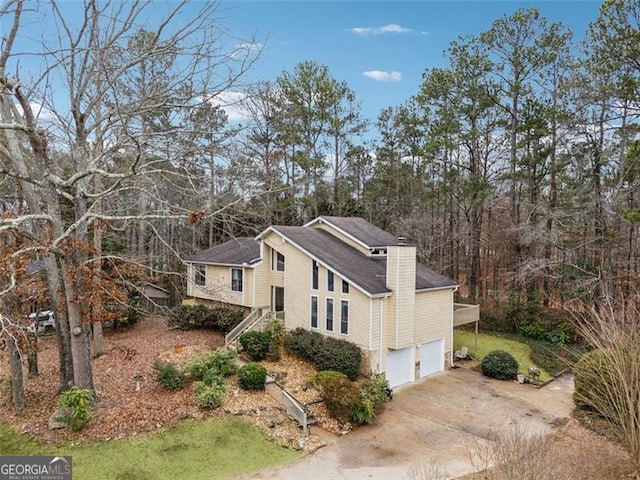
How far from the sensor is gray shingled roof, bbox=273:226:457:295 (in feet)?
51.4

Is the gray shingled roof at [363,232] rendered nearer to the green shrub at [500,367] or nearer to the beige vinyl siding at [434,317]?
the beige vinyl siding at [434,317]

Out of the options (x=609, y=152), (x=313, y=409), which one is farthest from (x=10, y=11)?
(x=609, y=152)

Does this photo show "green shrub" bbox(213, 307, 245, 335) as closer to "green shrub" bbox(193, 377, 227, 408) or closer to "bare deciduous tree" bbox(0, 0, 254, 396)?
"green shrub" bbox(193, 377, 227, 408)

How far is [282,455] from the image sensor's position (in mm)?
10508

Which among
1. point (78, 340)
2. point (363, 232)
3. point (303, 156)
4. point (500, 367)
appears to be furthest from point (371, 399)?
point (303, 156)

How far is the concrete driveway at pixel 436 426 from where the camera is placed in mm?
9969

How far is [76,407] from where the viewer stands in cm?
1066

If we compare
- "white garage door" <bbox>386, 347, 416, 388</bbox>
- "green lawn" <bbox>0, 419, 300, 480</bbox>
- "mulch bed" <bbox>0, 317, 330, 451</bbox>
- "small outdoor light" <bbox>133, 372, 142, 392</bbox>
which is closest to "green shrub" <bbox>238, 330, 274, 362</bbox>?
"mulch bed" <bbox>0, 317, 330, 451</bbox>

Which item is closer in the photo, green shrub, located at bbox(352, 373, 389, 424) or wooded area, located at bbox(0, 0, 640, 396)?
wooded area, located at bbox(0, 0, 640, 396)

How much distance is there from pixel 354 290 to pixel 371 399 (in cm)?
403

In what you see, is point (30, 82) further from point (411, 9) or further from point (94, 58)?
point (411, 9)

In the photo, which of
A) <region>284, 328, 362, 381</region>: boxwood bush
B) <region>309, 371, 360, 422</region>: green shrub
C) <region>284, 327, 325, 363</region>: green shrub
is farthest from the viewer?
<region>284, 327, 325, 363</region>: green shrub

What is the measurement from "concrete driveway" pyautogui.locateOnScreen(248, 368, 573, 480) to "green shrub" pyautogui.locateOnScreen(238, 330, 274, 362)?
5.16 metres

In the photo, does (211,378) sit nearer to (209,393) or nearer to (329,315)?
(209,393)
